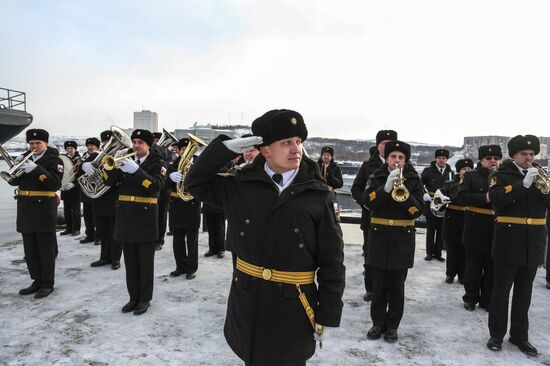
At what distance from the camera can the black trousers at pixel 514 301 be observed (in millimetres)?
4250

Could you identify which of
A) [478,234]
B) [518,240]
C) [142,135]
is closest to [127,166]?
[142,135]

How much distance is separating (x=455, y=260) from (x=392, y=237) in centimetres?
297

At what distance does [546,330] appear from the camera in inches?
189

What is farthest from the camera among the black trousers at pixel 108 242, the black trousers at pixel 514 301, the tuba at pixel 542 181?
the black trousers at pixel 108 242

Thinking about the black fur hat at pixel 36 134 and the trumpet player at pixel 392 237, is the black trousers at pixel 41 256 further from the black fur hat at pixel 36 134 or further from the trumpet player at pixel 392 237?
the trumpet player at pixel 392 237

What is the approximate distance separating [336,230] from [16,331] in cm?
410

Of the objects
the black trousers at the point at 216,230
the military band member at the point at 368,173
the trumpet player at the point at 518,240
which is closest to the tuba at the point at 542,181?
the trumpet player at the point at 518,240

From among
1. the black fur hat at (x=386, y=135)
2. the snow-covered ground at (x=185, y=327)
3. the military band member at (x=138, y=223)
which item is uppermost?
the black fur hat at (x=386, y=135)

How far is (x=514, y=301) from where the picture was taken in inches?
170

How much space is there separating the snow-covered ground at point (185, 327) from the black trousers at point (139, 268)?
0.94 feet

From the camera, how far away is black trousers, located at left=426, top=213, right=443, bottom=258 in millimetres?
7938

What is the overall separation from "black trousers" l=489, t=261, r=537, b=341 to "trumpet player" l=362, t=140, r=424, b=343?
99 centimetres

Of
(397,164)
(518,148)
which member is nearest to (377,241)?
(397,164)

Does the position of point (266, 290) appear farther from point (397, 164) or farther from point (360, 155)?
point (360, 155)
